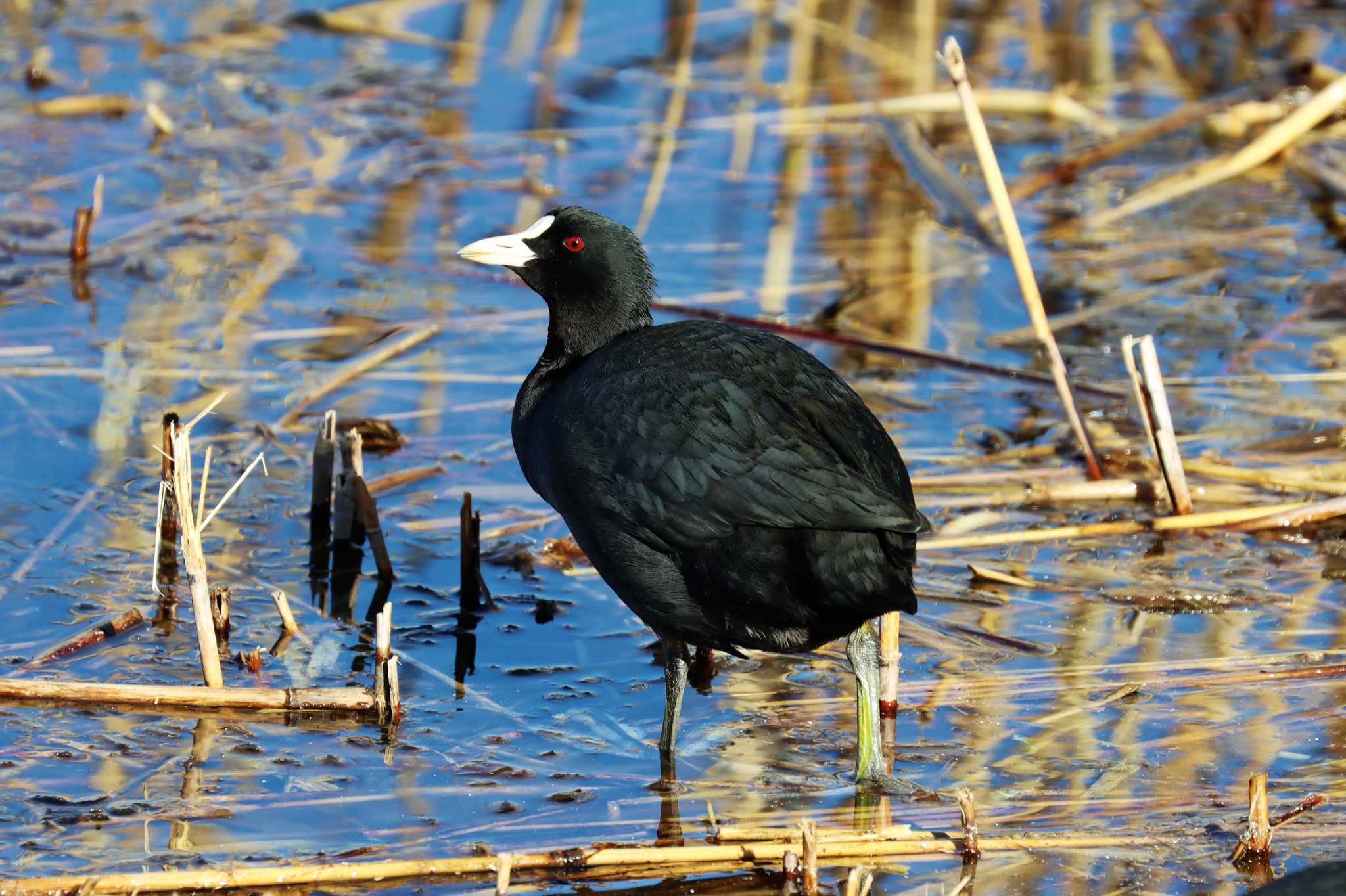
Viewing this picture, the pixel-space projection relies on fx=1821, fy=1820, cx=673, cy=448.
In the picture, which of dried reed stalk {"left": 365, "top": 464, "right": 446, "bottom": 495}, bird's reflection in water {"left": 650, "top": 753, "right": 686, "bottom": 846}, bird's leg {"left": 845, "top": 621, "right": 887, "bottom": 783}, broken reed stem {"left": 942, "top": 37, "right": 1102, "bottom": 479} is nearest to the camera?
bird's reflection in water {"left": 650, "top": 753, "right": 686, "bottom": 846}

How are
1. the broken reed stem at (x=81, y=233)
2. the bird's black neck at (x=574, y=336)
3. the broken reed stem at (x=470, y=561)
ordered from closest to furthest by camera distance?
the bird's black neck at (x=574, y=336) < the broken reed stem at (x=470, y=561) < the broken reed stem at (x=81, y=233)

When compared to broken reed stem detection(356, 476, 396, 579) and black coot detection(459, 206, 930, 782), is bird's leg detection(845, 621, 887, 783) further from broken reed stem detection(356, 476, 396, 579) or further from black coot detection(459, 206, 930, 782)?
broken reed stem detection(356, 476, 396, 579)

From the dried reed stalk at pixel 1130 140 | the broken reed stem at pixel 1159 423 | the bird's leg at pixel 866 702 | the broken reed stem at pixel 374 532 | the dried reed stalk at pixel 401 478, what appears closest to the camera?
the bird's leg at pixel 866 702

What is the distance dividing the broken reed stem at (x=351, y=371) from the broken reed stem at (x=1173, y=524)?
6.22 ft

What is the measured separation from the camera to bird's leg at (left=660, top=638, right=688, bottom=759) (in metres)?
3.66

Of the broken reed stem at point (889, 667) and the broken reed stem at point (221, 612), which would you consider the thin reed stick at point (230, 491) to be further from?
the broken reed stem at point (889, 667)

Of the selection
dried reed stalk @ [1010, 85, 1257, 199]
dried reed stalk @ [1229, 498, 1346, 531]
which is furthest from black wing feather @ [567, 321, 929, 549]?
dried reed stalk @ [1010, 85, 1257, 199]

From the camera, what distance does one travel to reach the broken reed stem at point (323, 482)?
4590 mm

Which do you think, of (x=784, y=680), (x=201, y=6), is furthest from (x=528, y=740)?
(x=201, y=6)

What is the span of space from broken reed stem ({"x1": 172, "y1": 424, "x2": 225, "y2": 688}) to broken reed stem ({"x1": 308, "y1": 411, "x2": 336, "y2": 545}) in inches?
33.9

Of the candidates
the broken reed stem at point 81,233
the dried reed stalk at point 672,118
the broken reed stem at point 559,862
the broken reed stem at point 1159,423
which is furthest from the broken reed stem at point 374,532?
the dried reed stalk at point 672,118

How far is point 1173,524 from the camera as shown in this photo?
4621 millimetres

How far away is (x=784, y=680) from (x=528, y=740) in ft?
2.06

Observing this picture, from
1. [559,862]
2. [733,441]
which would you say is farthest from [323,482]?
[559,862]
